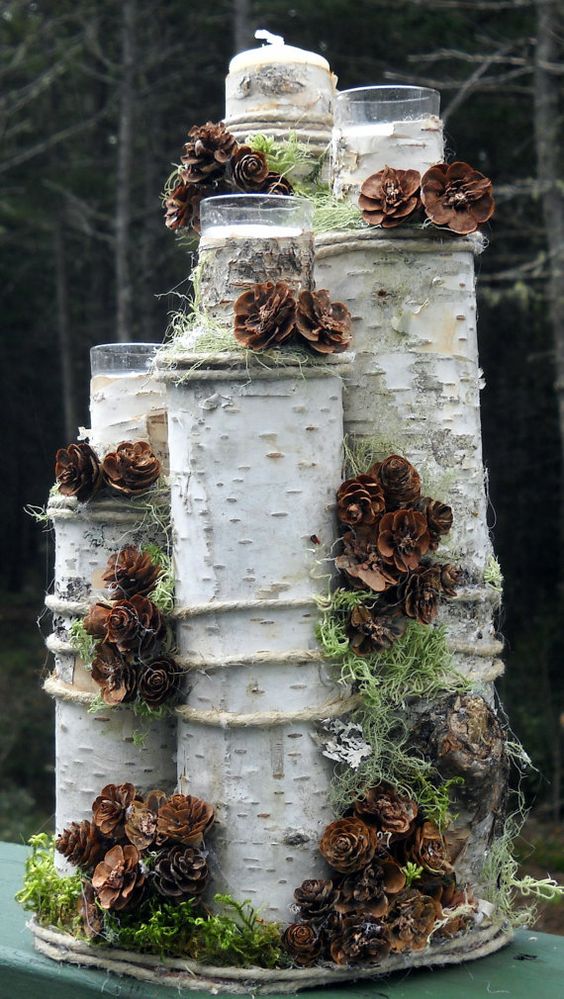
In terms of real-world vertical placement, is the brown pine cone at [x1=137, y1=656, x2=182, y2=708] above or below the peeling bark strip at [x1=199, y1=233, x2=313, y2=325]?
below

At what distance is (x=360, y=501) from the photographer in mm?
2543

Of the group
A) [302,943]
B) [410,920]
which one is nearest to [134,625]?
[302,943]

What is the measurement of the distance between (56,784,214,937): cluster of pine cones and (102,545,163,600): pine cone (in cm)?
46

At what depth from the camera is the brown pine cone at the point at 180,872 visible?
250cm

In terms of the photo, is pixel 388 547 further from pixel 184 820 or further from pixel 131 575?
pixel 184 820

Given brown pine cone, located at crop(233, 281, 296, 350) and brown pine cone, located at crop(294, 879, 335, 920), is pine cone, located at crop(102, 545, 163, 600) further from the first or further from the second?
brown pine cone, located at crop(294, 879, 335, 920)

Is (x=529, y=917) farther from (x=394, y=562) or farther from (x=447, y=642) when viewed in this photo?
(x=394, y=562)

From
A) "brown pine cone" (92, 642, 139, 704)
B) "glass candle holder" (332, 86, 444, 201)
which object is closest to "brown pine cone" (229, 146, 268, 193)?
"glass candle holder" (332, 86, 444, 201)

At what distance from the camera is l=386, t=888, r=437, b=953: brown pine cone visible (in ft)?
8.20

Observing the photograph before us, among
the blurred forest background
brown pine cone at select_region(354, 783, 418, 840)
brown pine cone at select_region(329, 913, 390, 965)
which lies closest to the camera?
brown pine cone at select_region(329, 913, 390, 965)

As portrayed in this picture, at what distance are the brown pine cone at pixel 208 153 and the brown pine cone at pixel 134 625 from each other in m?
1.04

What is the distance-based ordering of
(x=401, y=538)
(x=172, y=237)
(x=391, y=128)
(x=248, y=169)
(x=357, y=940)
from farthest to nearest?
1. (x=172, y=237)
2. (x=248, y=169)
3. (x=391, y=128)
4. (x=401, y=538)
5. (x=357, y=940)

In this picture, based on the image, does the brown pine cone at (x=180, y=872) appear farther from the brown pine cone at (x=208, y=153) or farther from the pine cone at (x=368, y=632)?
the brown pine cone at (x=208, y=153)

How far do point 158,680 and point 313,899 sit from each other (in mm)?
558
